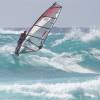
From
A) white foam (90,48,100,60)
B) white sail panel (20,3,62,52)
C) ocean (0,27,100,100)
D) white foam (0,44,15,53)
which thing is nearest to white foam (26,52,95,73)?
ocean (0,27,100,100)

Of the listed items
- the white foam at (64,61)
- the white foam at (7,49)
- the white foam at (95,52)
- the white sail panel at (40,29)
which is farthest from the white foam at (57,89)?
the white sail panel at (40,29)

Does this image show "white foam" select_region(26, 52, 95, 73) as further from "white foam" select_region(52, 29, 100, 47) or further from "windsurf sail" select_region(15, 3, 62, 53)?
"windsurf sail" select_region(15, 3, 62, 53)

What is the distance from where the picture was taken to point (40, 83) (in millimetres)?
51562

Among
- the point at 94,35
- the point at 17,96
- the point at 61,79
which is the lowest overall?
the point at 94,35

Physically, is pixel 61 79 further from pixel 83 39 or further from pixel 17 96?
pixel 83 39

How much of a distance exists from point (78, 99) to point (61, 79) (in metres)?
8.58

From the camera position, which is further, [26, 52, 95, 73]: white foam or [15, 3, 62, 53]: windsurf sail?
[26, 52, 95, 73]: white foam

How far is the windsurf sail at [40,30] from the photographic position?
833 inches

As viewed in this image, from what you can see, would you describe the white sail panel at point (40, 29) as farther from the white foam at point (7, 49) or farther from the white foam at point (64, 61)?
the white foam at point (7, 49)

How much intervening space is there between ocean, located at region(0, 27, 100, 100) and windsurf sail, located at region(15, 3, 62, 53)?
2192 centimetres

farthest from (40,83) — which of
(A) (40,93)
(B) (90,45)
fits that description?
(B) (90,45)

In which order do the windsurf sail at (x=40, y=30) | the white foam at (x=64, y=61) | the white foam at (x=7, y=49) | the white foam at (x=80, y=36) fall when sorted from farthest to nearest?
the white foam at (x=80, y=36) → the white foam at (x=7, y=49) → the white foam at (x=64, y=61) → the windsurf sail at (x=40, y=30)

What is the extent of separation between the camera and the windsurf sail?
21.2 m

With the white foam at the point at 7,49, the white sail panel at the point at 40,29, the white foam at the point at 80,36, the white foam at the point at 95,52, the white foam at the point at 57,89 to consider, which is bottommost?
the white foam at the point at 80,36
